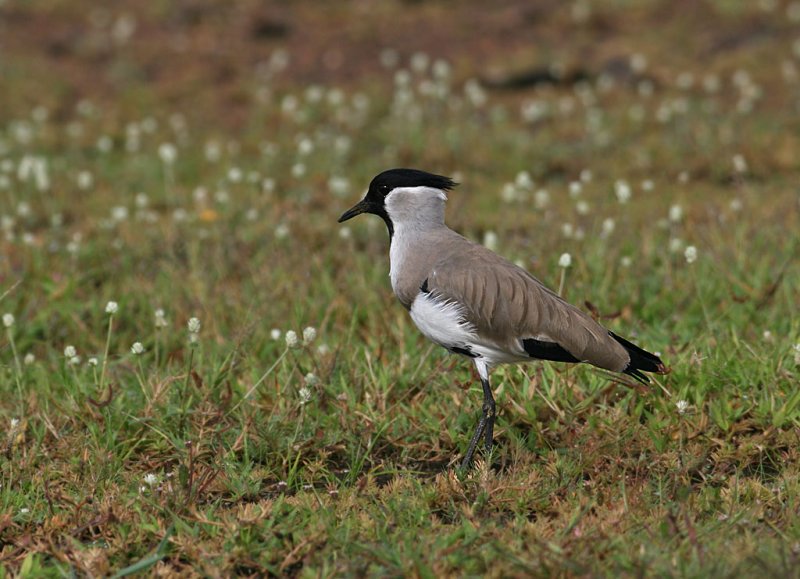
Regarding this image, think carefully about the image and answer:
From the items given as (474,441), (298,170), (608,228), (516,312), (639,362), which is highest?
(298,170)

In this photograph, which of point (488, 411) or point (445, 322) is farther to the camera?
point (488, 411)

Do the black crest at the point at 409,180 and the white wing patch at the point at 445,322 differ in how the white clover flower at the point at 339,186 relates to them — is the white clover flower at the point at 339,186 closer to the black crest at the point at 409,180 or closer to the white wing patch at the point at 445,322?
the black crest at the point at 409,180

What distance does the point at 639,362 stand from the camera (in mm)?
5078

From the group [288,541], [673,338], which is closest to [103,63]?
[673,338]

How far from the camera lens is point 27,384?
611 cm

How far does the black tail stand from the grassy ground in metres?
0.26

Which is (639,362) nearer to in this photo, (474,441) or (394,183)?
(474,441)

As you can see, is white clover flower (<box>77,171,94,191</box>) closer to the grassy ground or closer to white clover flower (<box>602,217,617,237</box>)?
the grassy ground

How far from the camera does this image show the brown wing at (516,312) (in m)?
4.98

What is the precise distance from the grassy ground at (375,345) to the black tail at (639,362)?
255mm

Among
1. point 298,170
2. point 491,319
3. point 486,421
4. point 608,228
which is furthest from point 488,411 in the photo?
point 298,170

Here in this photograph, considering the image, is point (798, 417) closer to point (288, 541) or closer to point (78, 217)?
point (288, 541)

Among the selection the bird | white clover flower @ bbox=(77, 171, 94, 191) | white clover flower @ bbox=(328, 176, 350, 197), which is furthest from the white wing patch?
white clover flower @ bbox=(77, 171, 94, 191)

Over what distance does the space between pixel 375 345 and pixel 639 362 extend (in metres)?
1.70
